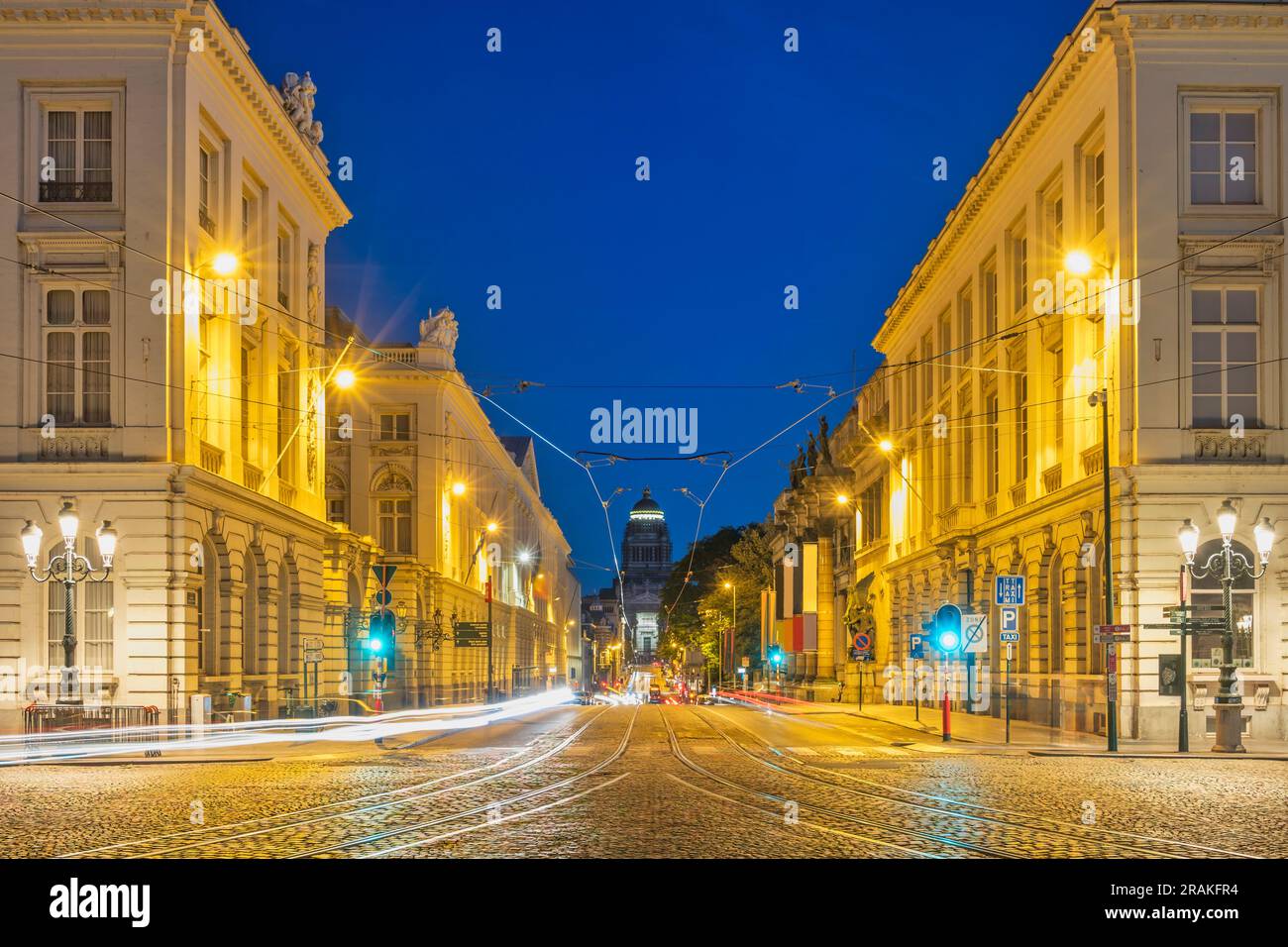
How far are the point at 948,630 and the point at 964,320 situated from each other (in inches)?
883

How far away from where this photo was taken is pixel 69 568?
92.8 feet

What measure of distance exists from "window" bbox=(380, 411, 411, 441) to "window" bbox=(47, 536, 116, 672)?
36.5m

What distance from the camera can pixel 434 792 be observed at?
19.1 meters

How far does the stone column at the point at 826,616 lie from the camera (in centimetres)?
7500

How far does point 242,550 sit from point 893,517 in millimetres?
34152

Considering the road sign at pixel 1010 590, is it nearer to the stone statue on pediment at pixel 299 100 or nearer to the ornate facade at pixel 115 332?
the ornate facade at pixel 115 332

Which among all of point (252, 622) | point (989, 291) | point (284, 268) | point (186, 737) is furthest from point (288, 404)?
point (989, 291)

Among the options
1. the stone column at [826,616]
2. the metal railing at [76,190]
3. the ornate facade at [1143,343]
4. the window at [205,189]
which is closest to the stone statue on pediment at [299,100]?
the window at [205,189]

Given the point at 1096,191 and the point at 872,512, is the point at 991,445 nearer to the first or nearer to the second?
the point at 1096,191

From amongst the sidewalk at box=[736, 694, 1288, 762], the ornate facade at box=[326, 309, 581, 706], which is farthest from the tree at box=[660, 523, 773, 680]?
the sidewalk at box=[736, 694, 1288, 762]

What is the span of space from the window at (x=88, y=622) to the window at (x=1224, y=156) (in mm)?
26434

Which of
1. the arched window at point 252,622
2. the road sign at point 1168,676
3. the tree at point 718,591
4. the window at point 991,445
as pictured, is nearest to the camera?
the road sign at point 1168,676
